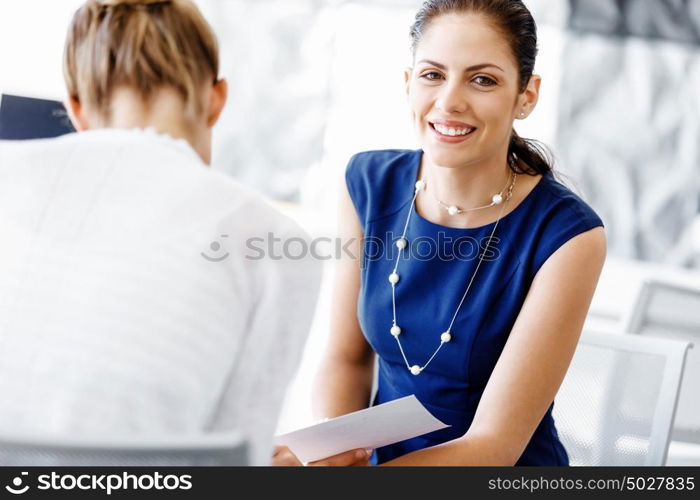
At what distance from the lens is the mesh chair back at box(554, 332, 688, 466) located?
163 cm

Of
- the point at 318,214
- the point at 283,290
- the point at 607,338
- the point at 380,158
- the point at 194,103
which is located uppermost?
the point at 194,103

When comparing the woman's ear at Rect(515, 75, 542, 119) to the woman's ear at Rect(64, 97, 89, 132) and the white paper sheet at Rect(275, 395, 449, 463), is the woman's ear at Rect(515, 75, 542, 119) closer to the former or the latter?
the white paper sheet at Rect(275, 395, 449, 463)

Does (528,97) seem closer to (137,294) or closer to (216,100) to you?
(216,100)

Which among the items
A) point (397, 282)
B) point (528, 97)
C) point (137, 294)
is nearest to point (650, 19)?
point (528, 97)

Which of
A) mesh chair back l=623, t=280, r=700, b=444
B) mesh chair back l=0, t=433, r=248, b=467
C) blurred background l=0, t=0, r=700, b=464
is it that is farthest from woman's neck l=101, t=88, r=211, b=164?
blurred background l=0, t=0, r=700, b=464

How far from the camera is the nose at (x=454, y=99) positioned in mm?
1567

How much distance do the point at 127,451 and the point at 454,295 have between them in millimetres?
985

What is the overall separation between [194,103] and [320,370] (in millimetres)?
849

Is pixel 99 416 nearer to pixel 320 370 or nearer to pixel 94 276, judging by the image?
pixel 94 276

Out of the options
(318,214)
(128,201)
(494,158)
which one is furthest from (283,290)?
(318,214)

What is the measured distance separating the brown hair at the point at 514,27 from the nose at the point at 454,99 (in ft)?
0.42

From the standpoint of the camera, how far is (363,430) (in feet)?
4.10

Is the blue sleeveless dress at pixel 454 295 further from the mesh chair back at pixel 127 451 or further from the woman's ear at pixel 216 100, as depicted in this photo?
the mesh chair back at pixel 127 451

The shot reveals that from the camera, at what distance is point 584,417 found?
1694 mm
